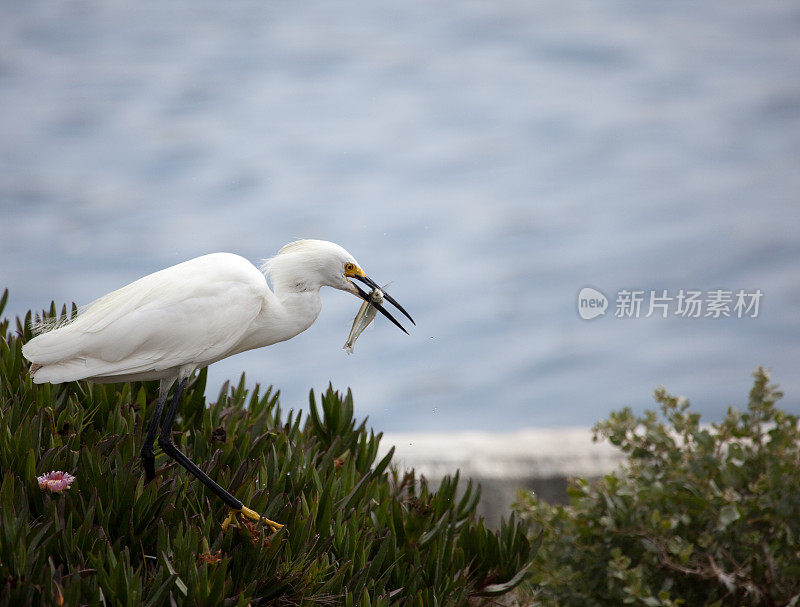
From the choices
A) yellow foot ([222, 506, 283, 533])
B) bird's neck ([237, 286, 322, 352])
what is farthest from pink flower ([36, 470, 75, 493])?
bird's neck ([237, 286, 322, 352])

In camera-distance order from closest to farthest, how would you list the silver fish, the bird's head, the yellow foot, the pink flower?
the pink flower, the yellow foot, the bird's head, the silver fish

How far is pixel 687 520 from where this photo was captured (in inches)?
123

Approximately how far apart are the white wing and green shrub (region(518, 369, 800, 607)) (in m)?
1.56

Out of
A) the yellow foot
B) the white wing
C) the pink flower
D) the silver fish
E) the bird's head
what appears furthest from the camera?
the silver fish

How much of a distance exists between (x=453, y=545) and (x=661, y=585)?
1000mm

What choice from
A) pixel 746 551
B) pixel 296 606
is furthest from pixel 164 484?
pixel 746 551

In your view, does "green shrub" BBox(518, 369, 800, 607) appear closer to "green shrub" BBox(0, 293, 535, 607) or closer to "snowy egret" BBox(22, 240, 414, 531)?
"green shrub" BBox(0, 293, 535, 607)

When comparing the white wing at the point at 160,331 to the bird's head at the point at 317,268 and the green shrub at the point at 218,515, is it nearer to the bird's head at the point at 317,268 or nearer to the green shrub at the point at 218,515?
the bird's head at the point at 317,268

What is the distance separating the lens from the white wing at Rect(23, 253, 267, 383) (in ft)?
10.8

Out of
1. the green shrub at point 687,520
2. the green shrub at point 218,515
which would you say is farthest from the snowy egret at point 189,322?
the green shrub at point 687,520

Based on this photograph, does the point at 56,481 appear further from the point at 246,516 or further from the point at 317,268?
the point at 317,268

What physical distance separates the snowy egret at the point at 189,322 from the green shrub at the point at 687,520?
4.05 feet

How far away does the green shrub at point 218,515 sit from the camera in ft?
9.00

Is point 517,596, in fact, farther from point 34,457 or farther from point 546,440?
point 34,457
